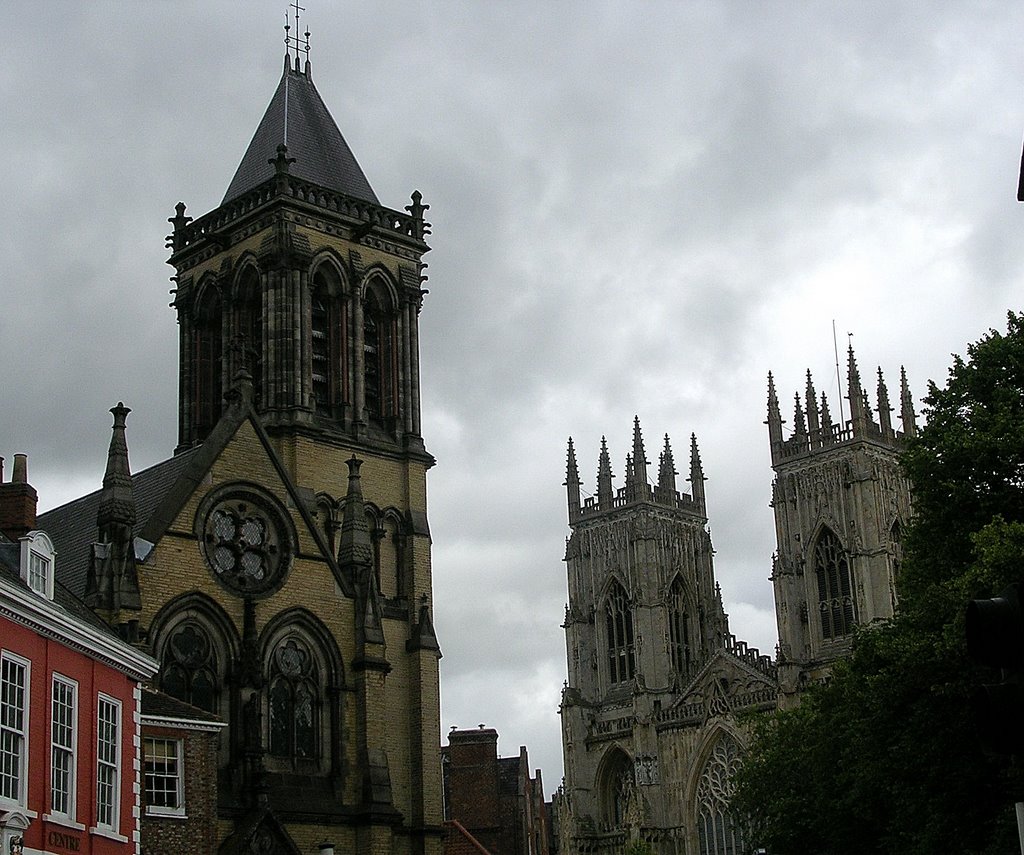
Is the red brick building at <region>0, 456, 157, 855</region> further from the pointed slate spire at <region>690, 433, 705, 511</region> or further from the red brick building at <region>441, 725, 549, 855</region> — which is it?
the pointed slate spire at <region>690, 433, 705, 511</region>

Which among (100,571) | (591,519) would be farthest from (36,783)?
A: (591,519)

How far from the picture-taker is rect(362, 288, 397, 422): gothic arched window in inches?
1966

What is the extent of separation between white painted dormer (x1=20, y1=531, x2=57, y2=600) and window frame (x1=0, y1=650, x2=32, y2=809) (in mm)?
2299

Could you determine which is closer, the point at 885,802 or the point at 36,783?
the point at 36,783

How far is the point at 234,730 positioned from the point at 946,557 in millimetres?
16164

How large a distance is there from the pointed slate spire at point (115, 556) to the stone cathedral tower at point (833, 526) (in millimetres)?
57983

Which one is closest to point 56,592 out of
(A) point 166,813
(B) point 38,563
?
(B) point 38,563

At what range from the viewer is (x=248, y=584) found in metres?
38.7

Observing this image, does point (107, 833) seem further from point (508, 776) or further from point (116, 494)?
point (508, 776)

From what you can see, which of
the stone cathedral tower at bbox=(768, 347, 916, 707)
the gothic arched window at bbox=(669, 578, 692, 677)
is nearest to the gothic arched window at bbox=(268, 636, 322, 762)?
the stone cathedral tower at bbox=(768, 347, 916, 707)

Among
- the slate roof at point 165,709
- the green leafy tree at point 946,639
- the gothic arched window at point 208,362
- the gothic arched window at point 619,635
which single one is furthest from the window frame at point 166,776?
the gothic arched window at point 619,635

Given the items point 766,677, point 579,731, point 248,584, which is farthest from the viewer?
point 579,731

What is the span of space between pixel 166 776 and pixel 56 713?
232 inches

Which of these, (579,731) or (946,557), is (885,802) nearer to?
(946,557)
